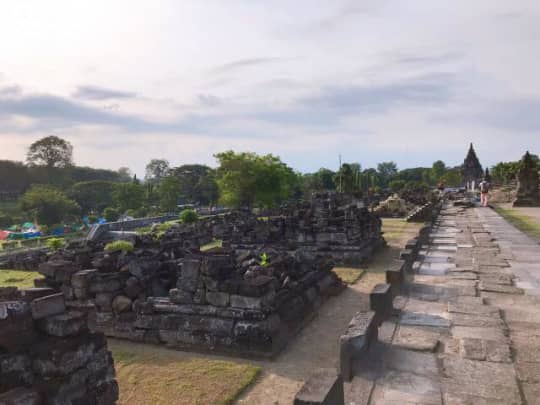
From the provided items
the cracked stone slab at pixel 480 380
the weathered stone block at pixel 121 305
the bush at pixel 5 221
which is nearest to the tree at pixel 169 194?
the bush at pixel 5 221

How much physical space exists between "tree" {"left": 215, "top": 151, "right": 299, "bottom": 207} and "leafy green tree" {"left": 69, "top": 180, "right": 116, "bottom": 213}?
2406 centimetres

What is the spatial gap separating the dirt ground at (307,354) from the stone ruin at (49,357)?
1734mm

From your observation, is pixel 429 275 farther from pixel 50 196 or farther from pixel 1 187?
pixel 1 187

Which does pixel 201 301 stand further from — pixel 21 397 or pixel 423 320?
pixel 423 320

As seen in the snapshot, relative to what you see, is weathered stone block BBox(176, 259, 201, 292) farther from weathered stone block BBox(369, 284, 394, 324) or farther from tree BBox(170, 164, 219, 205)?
tree BBox(170, 164, 219, 205)

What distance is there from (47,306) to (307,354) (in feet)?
12.5

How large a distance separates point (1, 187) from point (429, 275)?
73.7 m

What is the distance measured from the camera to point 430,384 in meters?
4.59

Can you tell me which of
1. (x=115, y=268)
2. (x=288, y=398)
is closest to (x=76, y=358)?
(x=288, y=398)

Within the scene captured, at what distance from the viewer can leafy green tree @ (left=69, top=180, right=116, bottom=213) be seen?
59.6m

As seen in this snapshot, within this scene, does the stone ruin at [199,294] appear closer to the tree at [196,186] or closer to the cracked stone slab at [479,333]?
the cracked stone slab at [479,333]

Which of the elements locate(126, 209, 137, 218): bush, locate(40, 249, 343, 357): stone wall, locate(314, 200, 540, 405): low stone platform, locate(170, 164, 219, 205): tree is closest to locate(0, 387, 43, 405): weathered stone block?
locate(40, 249, 343, 357): stone wall

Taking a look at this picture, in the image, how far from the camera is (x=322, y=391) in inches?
143

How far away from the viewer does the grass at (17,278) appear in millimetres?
13594
